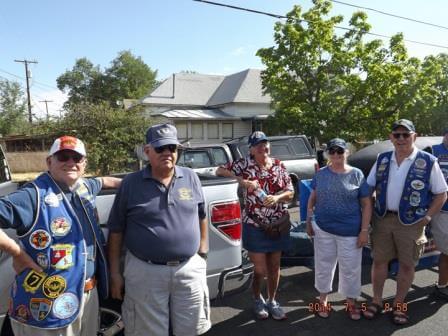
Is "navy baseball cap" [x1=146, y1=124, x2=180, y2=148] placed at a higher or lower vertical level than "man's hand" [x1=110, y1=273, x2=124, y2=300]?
higher

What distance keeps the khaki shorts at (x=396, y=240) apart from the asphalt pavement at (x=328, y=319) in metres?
0.59

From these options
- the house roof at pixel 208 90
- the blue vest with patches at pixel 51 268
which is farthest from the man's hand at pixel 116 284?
the house roof at pixel 208 90

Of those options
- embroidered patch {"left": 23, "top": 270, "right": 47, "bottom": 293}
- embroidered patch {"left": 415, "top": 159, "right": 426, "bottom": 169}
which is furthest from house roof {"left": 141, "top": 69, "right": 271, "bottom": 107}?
embroidered patch {"left": 23, "top": 270, "right": 47, "bottom": 293}

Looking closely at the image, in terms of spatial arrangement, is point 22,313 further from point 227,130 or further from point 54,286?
point 227,130

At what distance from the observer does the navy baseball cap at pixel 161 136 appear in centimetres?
239

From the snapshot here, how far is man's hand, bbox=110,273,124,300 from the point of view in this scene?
2371 mm

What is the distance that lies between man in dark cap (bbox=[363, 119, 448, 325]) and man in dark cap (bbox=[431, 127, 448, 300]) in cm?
55

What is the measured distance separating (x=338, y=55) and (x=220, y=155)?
10.5 m

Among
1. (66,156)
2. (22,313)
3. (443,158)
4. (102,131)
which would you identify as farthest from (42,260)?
(102,131)

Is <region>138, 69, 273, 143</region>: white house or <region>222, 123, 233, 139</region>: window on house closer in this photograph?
<region>138, 69, 273, 143</region>: white house

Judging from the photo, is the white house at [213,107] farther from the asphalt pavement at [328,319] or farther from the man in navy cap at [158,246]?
the man in navy cap at [158,246]

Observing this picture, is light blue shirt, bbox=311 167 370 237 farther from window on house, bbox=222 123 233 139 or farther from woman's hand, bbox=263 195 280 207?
window on house, bbox=222 123 233 139

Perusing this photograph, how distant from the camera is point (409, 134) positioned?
11.2 feet

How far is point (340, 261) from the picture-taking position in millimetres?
3512
